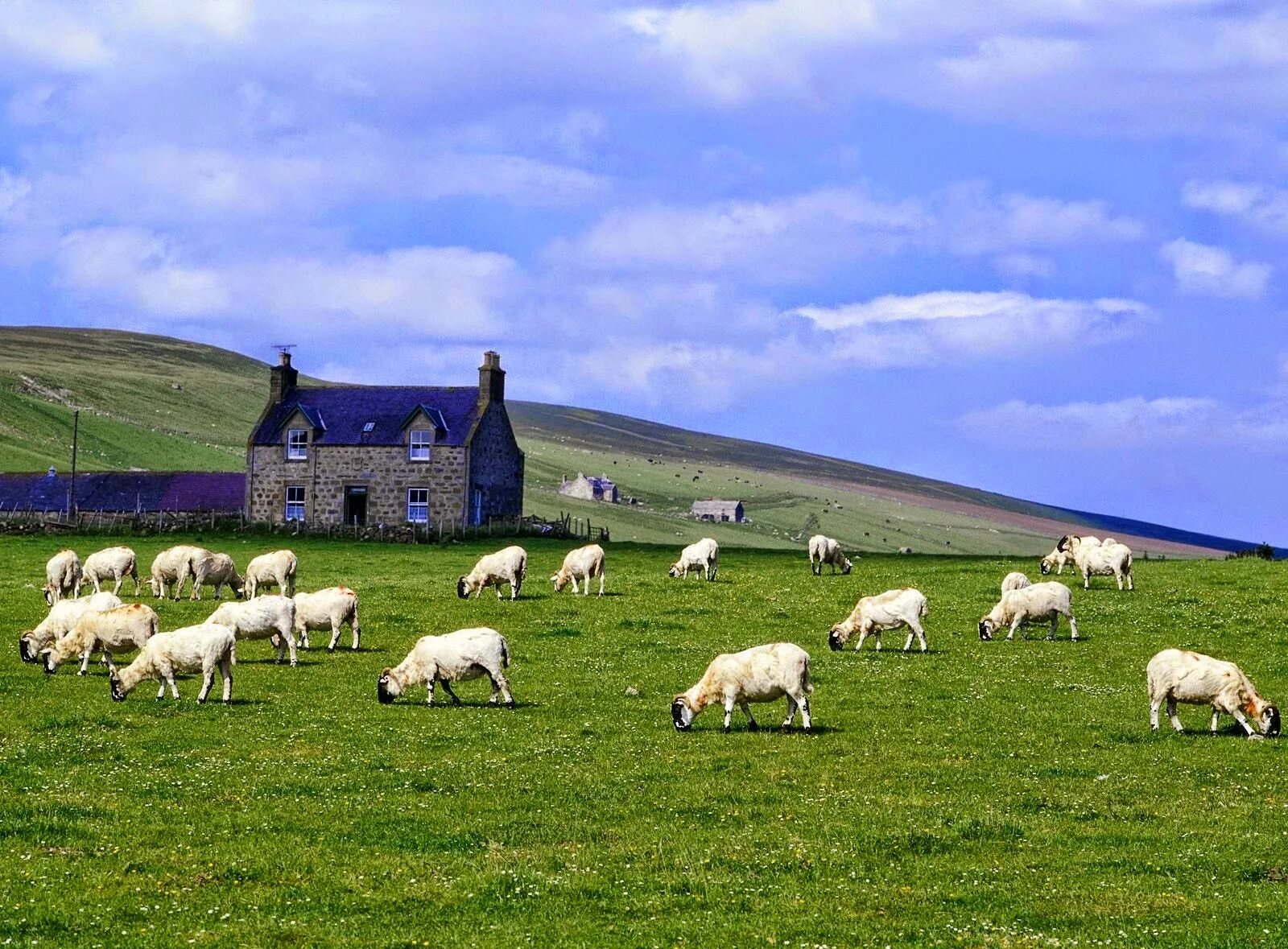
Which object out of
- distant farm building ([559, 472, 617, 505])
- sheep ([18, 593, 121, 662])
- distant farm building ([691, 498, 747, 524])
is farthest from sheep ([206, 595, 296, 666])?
distant farm building ([559, 472, 617, 505])

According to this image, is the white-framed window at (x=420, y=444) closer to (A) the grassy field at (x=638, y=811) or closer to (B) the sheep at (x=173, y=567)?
(B) the sheep at (x=173, y=567)

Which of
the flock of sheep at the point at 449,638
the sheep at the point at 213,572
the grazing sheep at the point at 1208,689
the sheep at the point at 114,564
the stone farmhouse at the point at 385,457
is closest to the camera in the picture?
the grazing sheep at the point at 1208,689

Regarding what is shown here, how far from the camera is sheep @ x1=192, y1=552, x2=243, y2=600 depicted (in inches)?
1860

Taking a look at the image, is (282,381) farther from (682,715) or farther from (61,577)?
(682,715)

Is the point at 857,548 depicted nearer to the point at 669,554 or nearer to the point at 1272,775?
the point at 669,554

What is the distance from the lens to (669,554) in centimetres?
7562

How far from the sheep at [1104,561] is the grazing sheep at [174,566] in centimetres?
2947

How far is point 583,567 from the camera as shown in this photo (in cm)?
4941

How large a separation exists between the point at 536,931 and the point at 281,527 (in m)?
77.8

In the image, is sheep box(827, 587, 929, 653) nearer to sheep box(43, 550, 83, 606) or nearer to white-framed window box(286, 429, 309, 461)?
sheep box(43, 550, 83, 606)

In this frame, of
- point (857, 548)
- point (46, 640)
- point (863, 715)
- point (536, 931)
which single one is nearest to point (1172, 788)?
point (863, 715)

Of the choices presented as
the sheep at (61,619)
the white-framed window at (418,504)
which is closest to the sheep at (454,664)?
the sheep at (61,619)

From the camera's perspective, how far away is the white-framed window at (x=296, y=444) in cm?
9656

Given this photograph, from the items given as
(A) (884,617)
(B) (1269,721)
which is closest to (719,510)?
(A) (884,617)
